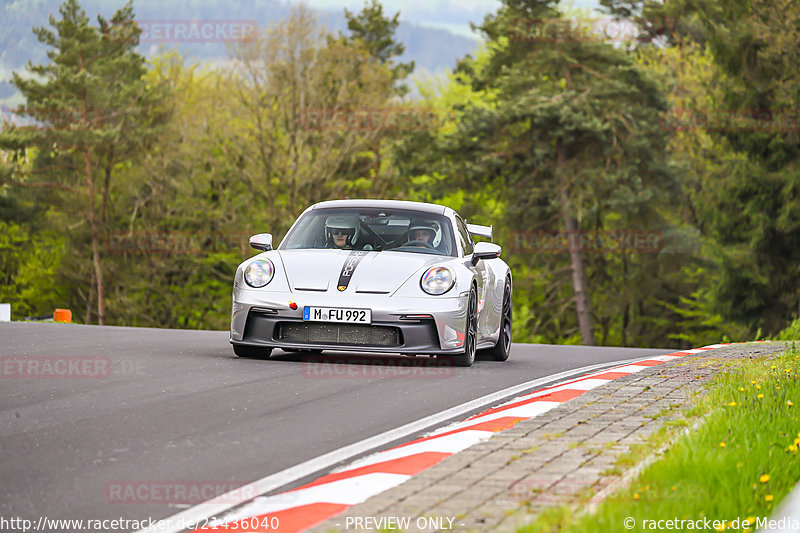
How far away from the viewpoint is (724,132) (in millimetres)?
34156

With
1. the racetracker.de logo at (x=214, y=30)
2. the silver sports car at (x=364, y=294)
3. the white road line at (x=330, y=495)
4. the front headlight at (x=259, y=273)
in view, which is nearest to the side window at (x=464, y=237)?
the silver sports car at (x=364, y=294)

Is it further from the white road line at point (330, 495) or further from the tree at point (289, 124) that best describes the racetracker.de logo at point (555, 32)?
the white road line at point (330, 495)

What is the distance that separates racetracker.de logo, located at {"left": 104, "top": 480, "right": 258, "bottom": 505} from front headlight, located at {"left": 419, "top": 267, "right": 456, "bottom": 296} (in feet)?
16.3

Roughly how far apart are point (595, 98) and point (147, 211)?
20.1 m

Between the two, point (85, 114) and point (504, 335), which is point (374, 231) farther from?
point (85, 114)

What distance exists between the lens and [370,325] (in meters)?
9.66

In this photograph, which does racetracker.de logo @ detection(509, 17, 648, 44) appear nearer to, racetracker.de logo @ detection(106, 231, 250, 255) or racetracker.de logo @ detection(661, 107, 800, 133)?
racetracker.de logo @ detection(661, 107, 800, 133)

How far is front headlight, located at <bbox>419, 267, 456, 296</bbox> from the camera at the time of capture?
9914 mm

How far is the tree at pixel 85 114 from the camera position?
47969 millimetres

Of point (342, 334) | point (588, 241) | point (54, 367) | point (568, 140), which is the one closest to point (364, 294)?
point (342, 334)

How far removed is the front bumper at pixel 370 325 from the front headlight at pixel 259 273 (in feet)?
0.65

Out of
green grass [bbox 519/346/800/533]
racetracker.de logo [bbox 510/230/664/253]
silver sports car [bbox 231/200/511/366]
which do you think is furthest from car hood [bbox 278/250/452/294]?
racetracker.de logo [bbox 510/230/664/253]

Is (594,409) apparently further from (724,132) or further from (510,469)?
(724,132)

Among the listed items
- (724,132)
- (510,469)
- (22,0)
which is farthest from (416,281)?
(22,0)
